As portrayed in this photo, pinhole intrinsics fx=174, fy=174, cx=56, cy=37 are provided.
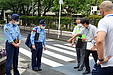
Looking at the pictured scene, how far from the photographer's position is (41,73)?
6.37 m

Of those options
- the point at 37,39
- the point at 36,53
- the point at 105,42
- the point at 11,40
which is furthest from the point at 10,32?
the point at 105,42

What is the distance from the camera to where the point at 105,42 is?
253 cm

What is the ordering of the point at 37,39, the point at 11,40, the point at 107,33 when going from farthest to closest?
the point at 37,39, the point at 11,40, the point at 107,33

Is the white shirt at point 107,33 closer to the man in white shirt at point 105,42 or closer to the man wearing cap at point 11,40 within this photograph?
the man in white shirt at point 105,42

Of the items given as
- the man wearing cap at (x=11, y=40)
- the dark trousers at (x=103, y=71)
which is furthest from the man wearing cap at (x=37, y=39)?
the dark trousers at (x=103, y=71)

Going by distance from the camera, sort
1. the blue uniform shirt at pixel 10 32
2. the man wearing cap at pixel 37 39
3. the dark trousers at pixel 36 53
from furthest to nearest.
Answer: the dark trousers at pixel 36 53 < the man wearing cap at pixel 37 39 < the blue uniform shirt at pixel 10 32

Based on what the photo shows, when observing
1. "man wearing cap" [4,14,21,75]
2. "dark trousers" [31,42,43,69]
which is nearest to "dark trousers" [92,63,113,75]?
"man wearing cap" [4,14,21,75]

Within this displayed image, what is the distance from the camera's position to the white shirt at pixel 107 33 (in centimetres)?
244

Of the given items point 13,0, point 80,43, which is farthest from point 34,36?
point 13,0

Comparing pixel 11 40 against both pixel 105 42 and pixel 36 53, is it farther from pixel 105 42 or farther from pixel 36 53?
pixel 105 42

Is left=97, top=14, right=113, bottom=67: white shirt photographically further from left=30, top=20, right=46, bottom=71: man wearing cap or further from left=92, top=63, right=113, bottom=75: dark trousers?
left=30, top=20, right=46, bottom=71: man wearing cap

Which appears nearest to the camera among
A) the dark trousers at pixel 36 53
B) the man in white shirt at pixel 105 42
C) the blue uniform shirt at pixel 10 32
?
the man in white shirt at pixel 105 42

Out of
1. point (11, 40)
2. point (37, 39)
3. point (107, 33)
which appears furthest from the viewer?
point (37, 39)

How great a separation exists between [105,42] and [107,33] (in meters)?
0.14
